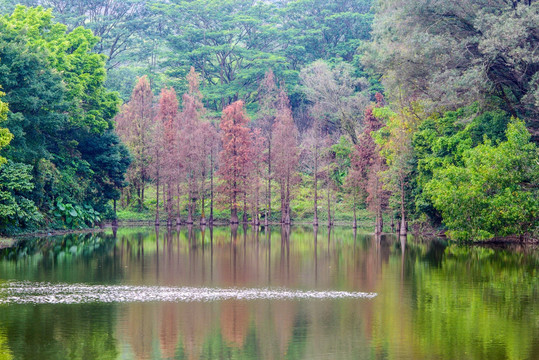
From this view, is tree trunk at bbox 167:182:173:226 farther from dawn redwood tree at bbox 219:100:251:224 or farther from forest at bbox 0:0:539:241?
dawn redwood tree at bbox 219:100:251:224

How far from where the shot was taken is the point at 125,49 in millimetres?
76375

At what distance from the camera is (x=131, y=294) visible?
68.5 ft

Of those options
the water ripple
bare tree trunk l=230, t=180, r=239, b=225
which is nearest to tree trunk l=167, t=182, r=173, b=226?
bare tree trunk l=230, t=180, r=239, b=225

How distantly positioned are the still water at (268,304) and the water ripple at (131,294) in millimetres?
30

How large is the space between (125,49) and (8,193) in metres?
41.2

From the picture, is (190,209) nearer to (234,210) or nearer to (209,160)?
(234,210)

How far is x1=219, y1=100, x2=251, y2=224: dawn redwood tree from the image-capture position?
58725mm

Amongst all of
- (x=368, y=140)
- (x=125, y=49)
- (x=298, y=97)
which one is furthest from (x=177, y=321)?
(x=125, y=49)

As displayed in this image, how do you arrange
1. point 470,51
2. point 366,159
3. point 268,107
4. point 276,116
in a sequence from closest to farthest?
point 470,51
point 366,159
point 276,116
point 268,107

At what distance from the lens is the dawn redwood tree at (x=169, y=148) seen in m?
57.8

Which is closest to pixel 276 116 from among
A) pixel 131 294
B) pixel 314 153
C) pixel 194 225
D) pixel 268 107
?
pixel 314 153

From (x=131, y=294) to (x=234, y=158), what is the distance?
38.2m

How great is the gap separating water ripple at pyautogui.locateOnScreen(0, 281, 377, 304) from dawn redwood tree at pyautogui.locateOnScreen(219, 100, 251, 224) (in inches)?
1432

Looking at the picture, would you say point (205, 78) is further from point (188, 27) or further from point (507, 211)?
point (507, 211)
